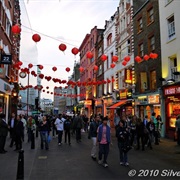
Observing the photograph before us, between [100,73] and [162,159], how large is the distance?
91.4 feet

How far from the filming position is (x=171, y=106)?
1773 centimetres

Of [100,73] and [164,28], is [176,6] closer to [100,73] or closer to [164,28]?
[164,28]

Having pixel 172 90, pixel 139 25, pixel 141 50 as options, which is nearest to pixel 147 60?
pixel 141 50

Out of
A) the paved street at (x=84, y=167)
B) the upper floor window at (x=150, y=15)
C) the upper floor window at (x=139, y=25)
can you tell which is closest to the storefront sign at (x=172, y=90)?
the paved street at (x=84, y=167)

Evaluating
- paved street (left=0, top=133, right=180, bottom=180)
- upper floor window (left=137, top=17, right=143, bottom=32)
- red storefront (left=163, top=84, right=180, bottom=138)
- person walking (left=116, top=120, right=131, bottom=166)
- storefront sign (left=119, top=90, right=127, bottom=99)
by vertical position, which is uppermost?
upper floor window (left=137, top=17, right=143, bottom=32)

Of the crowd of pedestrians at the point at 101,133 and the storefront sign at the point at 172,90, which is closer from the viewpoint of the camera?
the crowd of pedestrians at the point at 101,133

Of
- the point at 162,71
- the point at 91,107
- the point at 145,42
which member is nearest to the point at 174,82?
the point at 162,71

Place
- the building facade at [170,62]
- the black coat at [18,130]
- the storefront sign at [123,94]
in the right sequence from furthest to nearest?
the storefront sign at [123,94]
the building facade at [170,62]
the black coat at [18,130]

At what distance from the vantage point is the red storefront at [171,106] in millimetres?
16750

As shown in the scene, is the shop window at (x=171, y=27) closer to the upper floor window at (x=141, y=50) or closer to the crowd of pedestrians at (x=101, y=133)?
the upper floor window at (x=141, y=50)

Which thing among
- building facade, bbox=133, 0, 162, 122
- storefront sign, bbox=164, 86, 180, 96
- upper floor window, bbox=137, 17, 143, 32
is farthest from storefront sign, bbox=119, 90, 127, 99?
storefront sign, bbox=164, 86, 180, 96

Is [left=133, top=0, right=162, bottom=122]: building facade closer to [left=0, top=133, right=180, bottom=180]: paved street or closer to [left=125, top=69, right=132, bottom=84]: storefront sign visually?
[left=125, top=69, right=132, bottom=84]: storefront sign

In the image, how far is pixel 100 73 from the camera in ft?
A: 121

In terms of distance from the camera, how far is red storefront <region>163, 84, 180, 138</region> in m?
16.8
